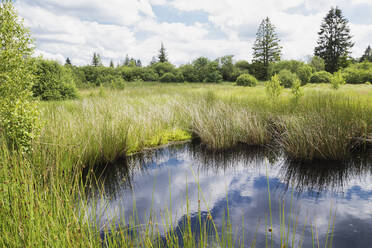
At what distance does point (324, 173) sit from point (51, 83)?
10622 millimetres

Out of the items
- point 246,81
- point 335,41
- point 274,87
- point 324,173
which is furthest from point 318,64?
point 324,173

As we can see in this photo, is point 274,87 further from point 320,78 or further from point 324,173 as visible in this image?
point 320,78

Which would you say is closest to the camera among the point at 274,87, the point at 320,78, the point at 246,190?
the point at 246,190

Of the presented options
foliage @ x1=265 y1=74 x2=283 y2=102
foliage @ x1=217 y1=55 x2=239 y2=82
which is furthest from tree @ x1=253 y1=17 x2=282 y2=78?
foliage @ x1=265 y1=74 x2=283 y2=102

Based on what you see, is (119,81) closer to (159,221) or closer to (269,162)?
(269,162)

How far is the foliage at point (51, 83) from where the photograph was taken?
380 inches

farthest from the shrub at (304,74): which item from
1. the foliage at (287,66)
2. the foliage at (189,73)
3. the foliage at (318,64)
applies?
the foliage at (189,73)

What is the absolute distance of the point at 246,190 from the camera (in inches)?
144

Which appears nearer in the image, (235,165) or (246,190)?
(246,190)

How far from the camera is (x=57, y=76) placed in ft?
33.0

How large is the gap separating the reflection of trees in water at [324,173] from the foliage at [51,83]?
969 centimetres

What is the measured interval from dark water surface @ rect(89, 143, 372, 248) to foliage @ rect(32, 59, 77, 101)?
6905 millimetres

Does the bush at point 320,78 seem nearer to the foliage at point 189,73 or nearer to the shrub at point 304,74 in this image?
the shrub at point 304,74

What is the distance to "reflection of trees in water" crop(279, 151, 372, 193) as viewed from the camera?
148 inches
